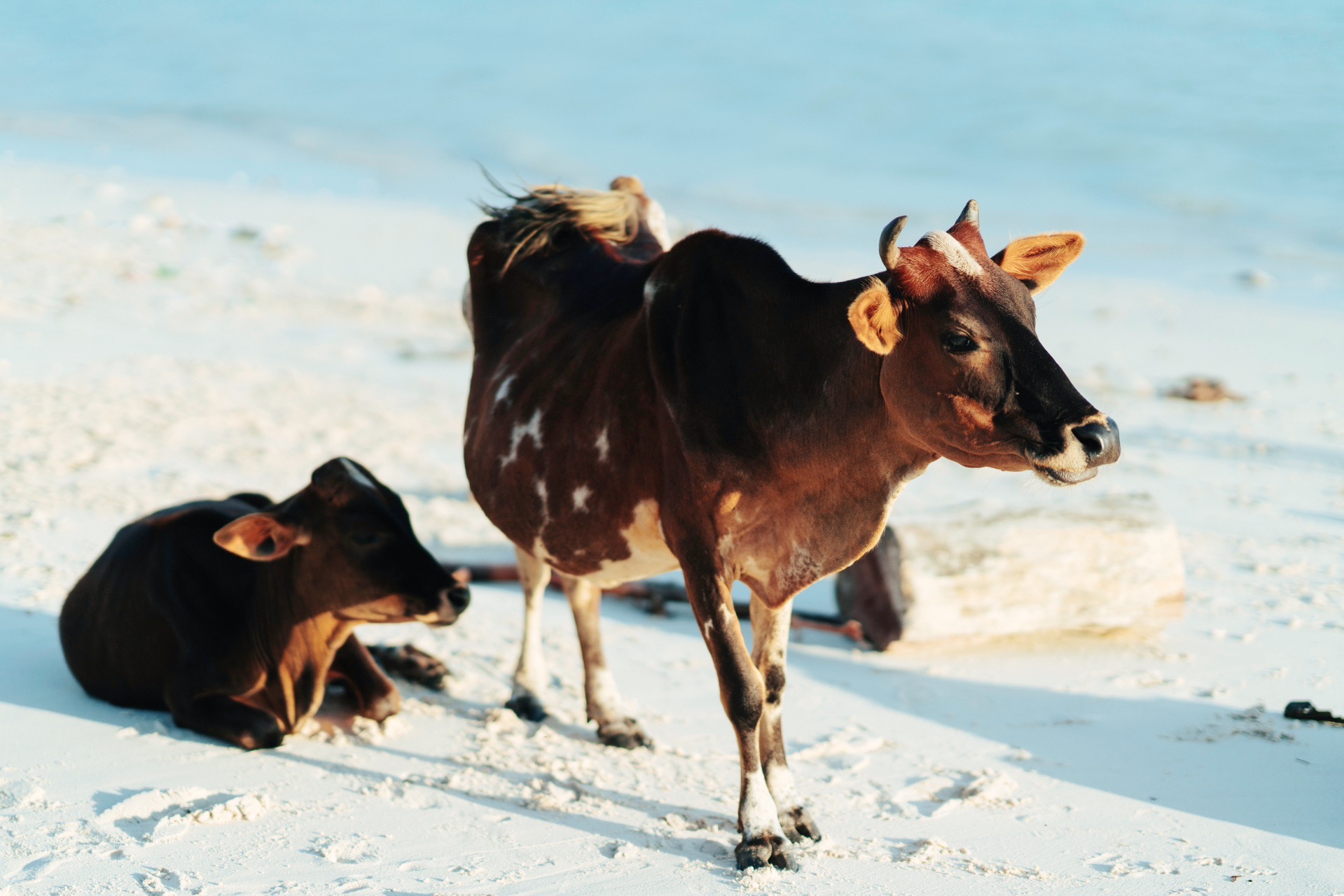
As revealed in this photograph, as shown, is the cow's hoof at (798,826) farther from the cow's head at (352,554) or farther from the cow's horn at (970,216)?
the cow's horn at (970,216)

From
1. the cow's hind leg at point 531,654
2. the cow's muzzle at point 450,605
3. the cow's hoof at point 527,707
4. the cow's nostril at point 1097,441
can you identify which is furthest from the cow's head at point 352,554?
the cow's nostril at point 1097,441

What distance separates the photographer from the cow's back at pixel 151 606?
15.3 feet

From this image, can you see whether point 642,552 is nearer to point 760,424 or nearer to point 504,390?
point 760,424

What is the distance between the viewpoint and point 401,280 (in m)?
13.7

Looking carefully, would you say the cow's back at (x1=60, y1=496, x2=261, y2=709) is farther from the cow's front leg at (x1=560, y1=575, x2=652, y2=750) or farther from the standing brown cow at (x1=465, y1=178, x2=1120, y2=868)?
the cow's front leg at (x1=560, y1=575, x2=652, y2=750)

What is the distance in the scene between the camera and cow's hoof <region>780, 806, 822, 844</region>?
4.06 m

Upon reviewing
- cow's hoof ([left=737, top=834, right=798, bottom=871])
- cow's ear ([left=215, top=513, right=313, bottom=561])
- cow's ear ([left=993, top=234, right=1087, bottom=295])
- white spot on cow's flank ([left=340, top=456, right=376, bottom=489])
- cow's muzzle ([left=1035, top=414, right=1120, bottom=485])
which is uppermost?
cow's ear ([left=993, top=234, right=1087, bottom=295])

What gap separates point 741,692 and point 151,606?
2.27 m

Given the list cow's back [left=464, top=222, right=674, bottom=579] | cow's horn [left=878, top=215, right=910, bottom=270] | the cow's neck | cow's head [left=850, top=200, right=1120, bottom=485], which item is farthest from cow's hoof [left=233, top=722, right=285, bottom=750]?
cow's horn [left=878, top=215, right=910, bottom=270]

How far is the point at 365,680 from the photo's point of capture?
495 centimetres

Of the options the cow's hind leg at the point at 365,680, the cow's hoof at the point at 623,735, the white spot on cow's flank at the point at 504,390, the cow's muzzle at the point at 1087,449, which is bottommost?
the cow's hoof at the point at 623,735

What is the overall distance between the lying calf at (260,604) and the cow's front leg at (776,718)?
44.8 inches

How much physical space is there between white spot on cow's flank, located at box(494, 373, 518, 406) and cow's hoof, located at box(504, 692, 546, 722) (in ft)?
3.99

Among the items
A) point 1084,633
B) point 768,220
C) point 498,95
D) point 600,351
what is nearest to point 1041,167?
point 768,220
